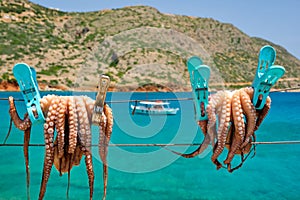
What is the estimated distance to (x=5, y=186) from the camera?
14.0 m

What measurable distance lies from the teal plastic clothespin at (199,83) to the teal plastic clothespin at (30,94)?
147 centimetres

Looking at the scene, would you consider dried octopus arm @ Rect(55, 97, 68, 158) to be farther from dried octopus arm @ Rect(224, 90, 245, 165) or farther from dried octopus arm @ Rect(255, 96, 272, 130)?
dried octopus arm @ Rect(255, 96, 272, 130)

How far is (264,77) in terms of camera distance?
294 cm

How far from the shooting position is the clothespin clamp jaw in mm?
2893

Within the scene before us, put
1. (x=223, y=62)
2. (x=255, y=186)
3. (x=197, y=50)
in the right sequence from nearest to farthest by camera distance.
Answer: (x=255, y=186) → (x=197, y=50) → (x=223, y=62)

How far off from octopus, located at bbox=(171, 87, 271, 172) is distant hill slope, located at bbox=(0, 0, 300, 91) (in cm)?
5177

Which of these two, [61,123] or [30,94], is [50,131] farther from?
[30,94]

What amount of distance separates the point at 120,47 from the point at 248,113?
243 ft

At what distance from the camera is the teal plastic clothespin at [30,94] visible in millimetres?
2992

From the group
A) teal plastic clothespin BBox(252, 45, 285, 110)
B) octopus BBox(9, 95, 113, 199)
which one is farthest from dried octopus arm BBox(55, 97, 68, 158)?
teal plastic clothespin BBox(252, 45, 285, 110)

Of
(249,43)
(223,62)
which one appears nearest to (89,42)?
(223,62)


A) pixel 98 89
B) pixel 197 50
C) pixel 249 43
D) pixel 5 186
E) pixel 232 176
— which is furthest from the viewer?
pixel 249 43

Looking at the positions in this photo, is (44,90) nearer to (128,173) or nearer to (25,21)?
(25,21)

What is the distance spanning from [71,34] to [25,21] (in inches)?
550
